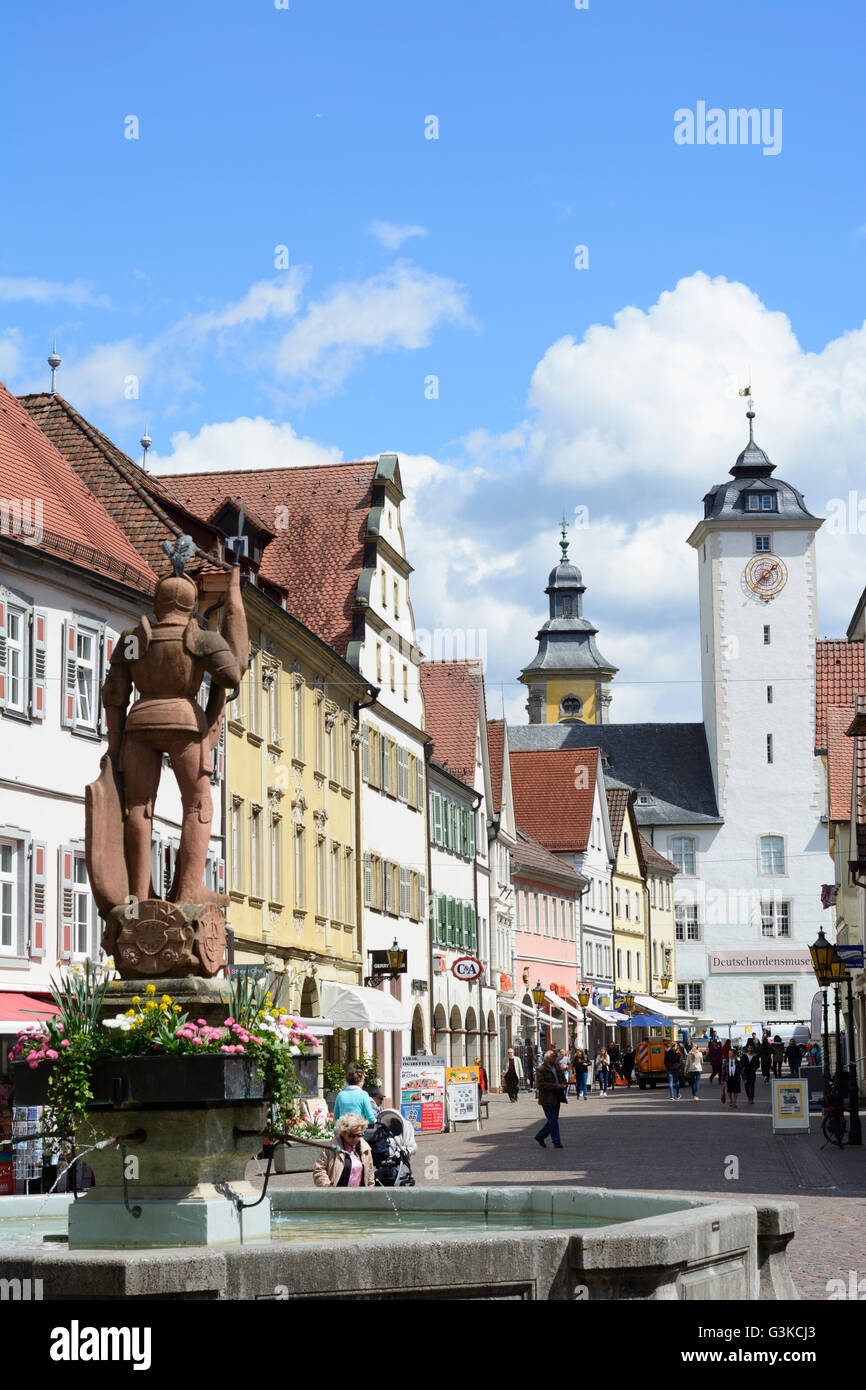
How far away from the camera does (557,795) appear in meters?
91.2

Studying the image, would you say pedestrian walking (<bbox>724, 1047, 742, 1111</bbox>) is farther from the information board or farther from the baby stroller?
the baby stroller

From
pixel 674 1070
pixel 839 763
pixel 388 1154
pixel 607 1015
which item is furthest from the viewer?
pixel 607 1015

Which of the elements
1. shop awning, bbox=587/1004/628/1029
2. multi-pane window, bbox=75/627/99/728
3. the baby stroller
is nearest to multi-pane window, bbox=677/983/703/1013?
shop awning, bbox=587/1004/628/1029

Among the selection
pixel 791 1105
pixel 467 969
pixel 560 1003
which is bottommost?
pixel 791 1105

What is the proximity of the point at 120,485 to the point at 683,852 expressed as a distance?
260 feet

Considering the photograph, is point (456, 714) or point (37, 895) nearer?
point (37, 895)

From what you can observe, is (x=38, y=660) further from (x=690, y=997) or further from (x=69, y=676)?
(x=690, y=997)

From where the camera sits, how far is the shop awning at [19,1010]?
25.5 meters

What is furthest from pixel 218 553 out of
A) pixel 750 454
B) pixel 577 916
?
pixel 750 454

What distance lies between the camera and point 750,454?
114m

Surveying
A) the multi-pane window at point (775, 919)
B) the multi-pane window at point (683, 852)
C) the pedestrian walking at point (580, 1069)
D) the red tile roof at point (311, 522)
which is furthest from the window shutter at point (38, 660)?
the multi-pane window at point (683, 852)

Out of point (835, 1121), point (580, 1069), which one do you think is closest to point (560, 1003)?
point (580, 1069)
